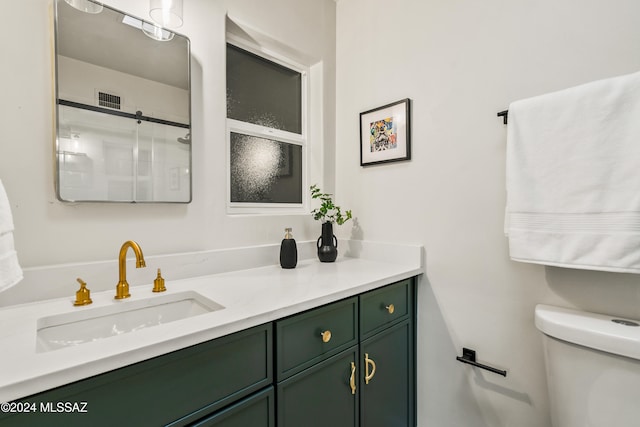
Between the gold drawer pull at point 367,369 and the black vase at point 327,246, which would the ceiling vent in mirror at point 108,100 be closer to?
the black vase at point 327,246

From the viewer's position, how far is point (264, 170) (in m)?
1.76

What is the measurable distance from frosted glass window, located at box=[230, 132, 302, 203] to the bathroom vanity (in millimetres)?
458

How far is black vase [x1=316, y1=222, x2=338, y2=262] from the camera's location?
1.63 metres

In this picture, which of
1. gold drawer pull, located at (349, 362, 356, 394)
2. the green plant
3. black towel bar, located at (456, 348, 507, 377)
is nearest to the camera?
gold drawer pull, located at (349, 362, 356, 394)

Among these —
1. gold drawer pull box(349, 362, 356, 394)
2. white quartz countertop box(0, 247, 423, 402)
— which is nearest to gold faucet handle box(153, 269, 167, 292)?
white quartz countertop box(0, 247, 423, 402)

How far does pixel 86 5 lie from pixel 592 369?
6.73ft

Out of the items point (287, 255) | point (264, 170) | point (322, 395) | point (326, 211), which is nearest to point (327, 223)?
point (326, 211)

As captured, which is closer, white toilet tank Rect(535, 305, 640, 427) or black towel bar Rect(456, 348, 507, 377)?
white toilet tank Rect(535, 305, 640, 427)

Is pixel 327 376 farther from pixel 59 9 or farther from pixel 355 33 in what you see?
pixel 355 33

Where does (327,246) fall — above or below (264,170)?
below

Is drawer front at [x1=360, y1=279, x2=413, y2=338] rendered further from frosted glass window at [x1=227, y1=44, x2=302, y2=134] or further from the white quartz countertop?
frosted glass window at [x1=227, y1=44, x2=302, y2=134]

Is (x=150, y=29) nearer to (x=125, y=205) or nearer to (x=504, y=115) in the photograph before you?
(x=125, y=205)

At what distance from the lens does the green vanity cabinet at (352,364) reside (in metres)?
0.95

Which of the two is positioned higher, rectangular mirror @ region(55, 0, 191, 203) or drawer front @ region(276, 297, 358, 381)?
rectangular mirror @ region(55, 0, 191, 203)
